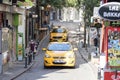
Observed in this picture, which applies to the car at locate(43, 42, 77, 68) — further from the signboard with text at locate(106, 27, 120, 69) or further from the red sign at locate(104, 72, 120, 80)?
the signboard with text at locate(106, 27, 120, 69)

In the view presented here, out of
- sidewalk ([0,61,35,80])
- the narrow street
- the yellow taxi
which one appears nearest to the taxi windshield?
the narrow street

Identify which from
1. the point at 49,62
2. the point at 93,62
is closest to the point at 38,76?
the point at 49,62

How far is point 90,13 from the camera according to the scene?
48.0 meters

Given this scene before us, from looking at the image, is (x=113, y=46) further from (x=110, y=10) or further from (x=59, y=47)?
(x=59, y=47)

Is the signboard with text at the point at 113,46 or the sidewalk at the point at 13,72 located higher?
the signboard with text at the point at 113,46

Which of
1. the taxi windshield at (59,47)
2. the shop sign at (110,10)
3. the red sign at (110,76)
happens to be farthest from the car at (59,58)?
the shop sign at (110,10)

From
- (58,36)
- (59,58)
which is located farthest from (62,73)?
(58,36)

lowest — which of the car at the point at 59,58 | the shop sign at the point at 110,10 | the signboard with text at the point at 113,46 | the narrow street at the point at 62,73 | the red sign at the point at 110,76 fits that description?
the narrow street at the point at 62,73

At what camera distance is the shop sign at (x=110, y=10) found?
50.3ft

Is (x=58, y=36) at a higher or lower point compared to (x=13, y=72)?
higher

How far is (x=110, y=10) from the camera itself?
15.4 m

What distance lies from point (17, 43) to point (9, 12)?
8.98ft

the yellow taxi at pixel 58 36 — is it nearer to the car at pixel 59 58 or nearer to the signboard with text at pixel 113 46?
the car at pixel 59 58

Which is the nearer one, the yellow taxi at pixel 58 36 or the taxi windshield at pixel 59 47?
the taxi windshield at pixel 59 47
